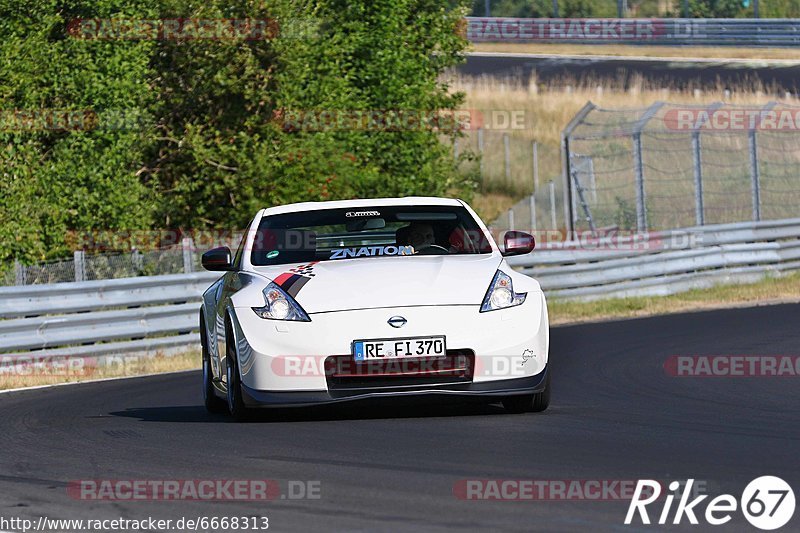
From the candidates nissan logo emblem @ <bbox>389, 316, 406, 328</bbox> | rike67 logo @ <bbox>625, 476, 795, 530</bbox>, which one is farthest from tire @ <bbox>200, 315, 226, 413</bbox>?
rike67 logo @ <bbox>625, 476, 795, 530</bbox>

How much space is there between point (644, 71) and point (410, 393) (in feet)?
147

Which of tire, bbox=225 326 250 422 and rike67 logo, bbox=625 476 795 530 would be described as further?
tire, bbox=225 326 250 422

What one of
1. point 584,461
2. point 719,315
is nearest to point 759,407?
point 584,461

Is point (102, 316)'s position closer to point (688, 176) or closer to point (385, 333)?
point (385, 333)

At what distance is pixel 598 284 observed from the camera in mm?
22516

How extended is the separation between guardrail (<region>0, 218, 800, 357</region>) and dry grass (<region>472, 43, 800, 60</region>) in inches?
→ 1245

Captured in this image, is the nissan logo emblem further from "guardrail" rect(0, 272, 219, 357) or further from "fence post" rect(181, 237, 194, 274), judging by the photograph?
"fence post" rect(181, 237, 194, 274)

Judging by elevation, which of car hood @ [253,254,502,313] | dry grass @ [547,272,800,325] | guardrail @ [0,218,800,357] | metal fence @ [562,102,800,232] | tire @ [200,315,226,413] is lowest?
metal fence @ [562,102,800,232]

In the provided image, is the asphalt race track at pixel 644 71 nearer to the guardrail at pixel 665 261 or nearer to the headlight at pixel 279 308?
the guardrail at pixel 665 261

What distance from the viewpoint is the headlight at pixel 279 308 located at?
30.1 ft

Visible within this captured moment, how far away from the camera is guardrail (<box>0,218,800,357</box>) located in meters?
16.5

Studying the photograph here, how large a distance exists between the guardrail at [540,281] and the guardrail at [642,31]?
30868 mm

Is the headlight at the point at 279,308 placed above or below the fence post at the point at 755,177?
above

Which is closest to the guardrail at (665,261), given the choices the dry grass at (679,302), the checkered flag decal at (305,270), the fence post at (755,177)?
the dry grass at (679,302)
